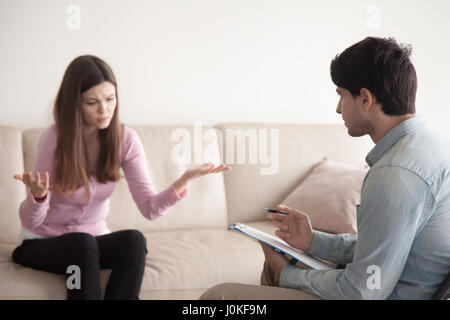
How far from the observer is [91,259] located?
1672mm

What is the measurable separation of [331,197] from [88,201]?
1.09m

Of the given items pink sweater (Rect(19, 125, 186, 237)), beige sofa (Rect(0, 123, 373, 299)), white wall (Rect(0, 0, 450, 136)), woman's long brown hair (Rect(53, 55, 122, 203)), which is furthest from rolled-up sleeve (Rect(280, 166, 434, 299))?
white wall (Rect(0, 0, 450, 136))

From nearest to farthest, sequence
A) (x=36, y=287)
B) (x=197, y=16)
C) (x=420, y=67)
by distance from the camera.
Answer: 1. (x=36, y=287)
2. (x=197, y=16)
3. (x=420, y=67)

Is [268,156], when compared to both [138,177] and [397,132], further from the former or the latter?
[397,132]

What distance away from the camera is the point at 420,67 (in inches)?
124

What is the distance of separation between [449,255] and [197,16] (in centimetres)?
205

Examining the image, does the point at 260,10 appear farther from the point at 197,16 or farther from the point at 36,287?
the point at 36,287

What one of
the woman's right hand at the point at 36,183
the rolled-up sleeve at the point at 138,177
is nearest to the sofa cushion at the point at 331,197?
the rolled-up sleeve at the point at 138,177

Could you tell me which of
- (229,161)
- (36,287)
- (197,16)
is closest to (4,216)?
(36,287)

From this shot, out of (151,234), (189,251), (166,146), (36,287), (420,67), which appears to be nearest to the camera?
(36,287)

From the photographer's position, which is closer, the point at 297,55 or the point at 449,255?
the point at 449,255

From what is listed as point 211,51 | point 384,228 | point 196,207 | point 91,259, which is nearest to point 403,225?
point 384,228

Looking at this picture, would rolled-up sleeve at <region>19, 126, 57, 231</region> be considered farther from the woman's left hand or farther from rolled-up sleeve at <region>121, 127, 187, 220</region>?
the woman's left hand

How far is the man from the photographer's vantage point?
39.2 inches
